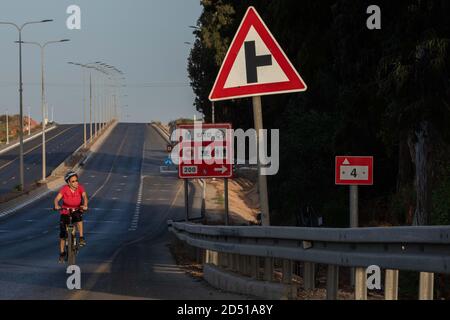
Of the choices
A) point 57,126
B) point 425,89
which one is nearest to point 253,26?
point 425,89

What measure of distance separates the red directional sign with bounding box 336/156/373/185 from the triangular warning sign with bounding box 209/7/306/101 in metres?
6.14

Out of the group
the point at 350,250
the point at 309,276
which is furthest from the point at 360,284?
the point at 309,276

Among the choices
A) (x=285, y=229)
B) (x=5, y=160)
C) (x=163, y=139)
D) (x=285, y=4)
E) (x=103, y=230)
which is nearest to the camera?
(x=285, y=229)

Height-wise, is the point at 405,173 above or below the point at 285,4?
below

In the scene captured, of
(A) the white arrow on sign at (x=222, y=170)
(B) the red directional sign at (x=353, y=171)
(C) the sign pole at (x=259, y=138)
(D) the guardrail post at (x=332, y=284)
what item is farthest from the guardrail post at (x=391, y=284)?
(A) the white arrow on sign at (x=222, y=170)

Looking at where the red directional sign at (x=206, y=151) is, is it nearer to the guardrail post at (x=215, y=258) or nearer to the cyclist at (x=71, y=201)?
the cyclist at (x=71, y=201)

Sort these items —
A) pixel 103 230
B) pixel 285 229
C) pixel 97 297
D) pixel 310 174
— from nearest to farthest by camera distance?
pixel 285 229
pixel 97 297
pixel 310 174
pixel 103 230

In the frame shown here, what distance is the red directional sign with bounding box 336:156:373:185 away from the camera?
16.7m

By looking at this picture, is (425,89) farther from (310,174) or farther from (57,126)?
(57,126)

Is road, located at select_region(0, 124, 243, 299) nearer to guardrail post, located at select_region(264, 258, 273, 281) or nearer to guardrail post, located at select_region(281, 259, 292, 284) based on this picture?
guardrail post, located at select_region(264, 258, 273, 281)

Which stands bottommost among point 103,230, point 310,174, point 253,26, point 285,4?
point 103,230

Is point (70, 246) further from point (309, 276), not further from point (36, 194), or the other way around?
point (36, 194)
